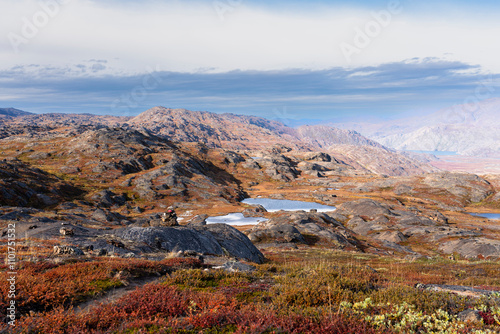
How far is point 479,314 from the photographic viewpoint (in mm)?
9109

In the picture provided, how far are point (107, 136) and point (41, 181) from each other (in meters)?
101

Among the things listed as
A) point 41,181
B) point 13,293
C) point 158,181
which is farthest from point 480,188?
point 41,181

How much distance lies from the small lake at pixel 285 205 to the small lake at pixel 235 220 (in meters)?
34.2

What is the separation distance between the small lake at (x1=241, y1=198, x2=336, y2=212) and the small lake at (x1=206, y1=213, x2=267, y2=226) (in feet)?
112

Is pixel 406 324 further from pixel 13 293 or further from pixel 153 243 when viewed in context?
pixel 153 243

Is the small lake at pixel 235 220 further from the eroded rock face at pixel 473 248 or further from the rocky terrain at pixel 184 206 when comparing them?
the eroded rock face at pixel 473 248

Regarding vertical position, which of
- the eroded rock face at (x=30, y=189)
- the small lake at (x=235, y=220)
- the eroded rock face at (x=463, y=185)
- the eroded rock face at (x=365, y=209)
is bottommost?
the eroded rock face at (x=463, y=185)

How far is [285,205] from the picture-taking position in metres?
144

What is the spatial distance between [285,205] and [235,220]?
172 ft

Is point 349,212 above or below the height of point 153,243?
below

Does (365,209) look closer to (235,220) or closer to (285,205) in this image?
(285,205)

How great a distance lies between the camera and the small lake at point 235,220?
94.6 metres

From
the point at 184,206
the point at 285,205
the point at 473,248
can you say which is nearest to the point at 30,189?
the point at 184,206

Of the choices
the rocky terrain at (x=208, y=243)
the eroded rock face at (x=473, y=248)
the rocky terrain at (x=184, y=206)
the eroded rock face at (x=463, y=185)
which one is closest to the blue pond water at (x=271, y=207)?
the rocky terrain at (x=208, y=243)
